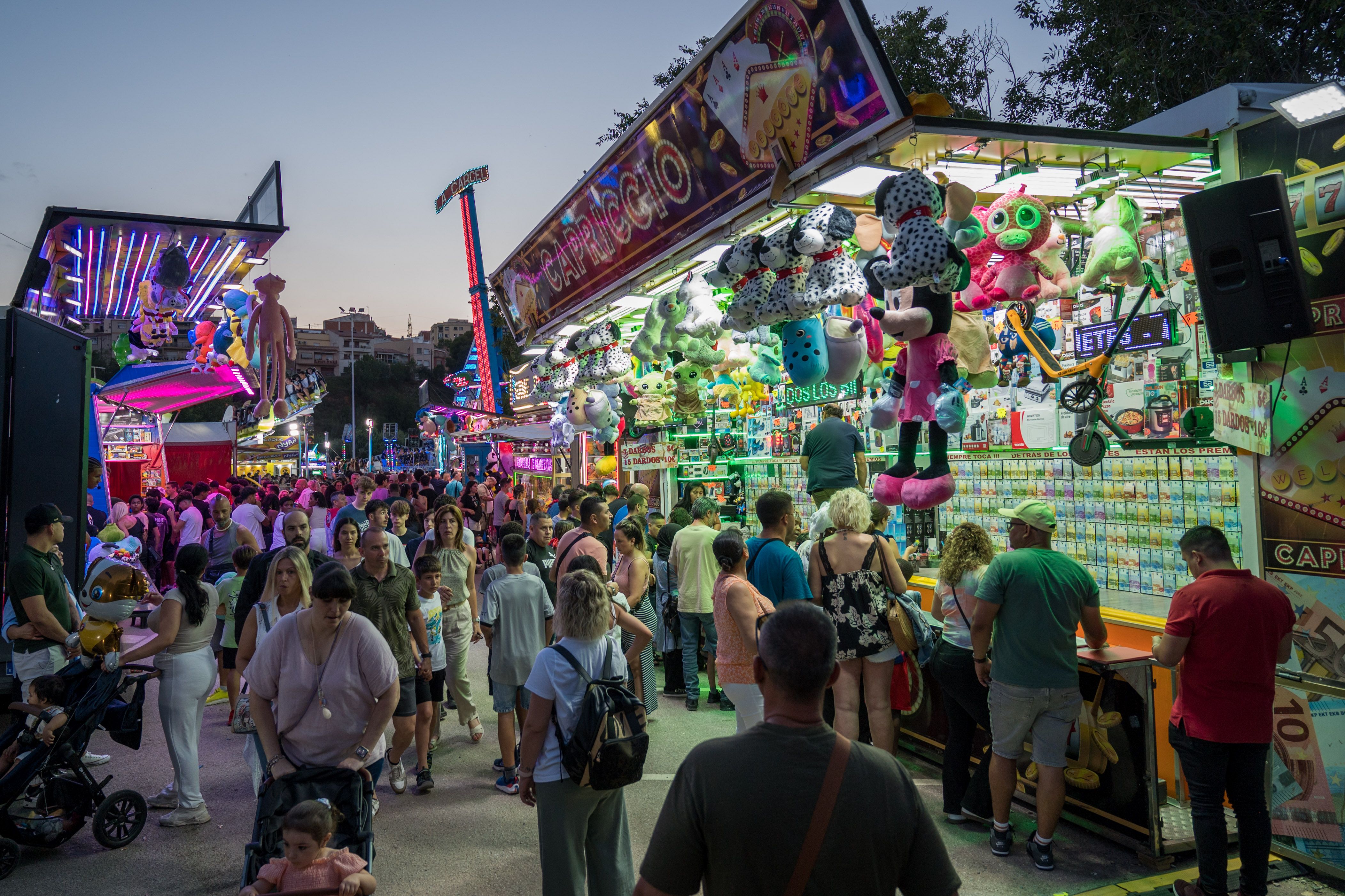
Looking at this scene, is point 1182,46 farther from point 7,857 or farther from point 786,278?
point 7,857

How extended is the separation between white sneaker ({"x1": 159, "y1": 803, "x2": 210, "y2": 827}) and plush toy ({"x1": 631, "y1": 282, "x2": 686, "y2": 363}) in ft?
16.7

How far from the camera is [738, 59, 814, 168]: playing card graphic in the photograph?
495cm

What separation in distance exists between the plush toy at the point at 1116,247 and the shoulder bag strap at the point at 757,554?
7.55 ft

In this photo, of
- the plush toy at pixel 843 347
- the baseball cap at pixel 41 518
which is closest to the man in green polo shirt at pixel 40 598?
the baseball cap at pixel 41 518

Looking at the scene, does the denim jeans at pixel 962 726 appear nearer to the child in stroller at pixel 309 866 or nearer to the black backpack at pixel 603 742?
the black backpack at pixel 603 742

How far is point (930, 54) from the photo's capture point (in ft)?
63.3

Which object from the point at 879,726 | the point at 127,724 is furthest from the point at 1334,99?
the point at 127,724

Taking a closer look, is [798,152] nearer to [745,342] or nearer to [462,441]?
[745,342]

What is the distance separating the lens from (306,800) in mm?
3303

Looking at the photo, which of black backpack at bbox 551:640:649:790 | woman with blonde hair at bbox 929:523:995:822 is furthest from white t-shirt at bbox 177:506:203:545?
woman with blonde hair at bbox 929:523:995:822

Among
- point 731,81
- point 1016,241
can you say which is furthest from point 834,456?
point 731,81

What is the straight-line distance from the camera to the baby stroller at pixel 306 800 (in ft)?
10.7

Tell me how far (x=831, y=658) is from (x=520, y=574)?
12.1 ft

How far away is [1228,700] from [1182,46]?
14.6 meters
